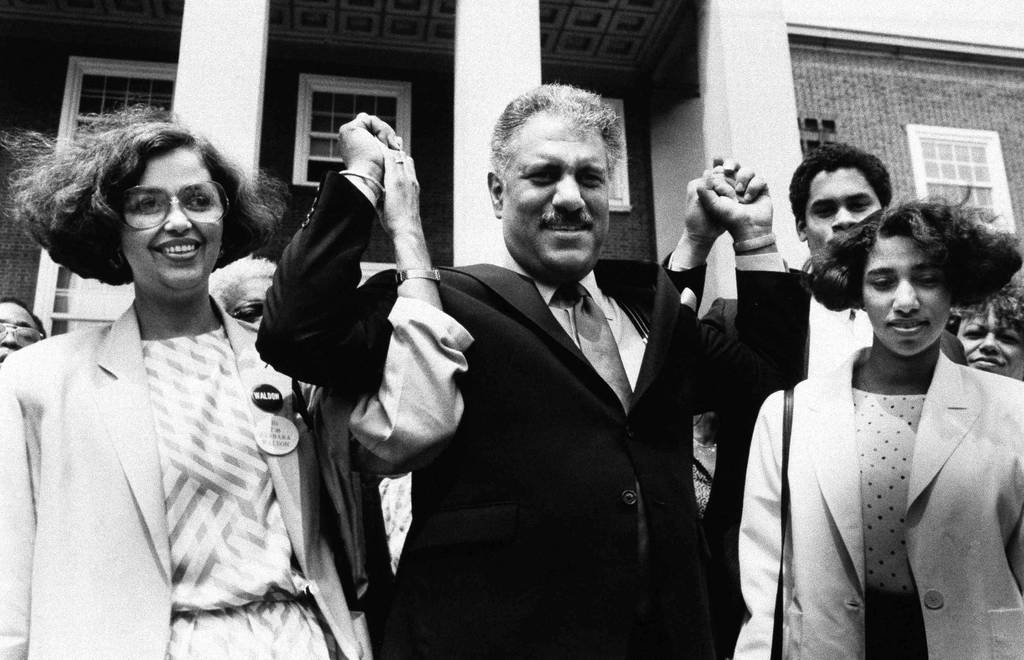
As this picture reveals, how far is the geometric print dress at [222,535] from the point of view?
1.86 meters

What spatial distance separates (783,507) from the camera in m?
2.34

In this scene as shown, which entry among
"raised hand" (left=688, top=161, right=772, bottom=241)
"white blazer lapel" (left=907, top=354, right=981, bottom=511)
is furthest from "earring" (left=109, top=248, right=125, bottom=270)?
"white blazer lapel" (left=907, top=354, right=981, bottom=511)

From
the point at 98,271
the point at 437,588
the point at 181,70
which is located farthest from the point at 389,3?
the point at 437,588

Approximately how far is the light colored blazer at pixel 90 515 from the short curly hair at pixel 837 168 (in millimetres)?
2576

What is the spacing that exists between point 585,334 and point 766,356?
0.75m

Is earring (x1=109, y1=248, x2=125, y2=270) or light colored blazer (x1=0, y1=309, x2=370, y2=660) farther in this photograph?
earring (x1=109, y1=248, x2=125, y2=270)

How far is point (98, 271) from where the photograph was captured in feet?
7.60

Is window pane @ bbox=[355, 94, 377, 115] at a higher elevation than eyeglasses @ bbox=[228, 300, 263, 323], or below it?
higher

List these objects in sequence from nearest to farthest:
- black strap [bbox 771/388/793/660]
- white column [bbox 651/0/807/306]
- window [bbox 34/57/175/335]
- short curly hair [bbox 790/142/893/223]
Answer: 1. black strap [bbox 771/388/793/660]
2. short curly hair [bbox 790/142/893/223]
3. white column [bbox 651/0/807/306]
4. window [bbox 34/57/175/335]

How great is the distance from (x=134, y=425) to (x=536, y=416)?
95cm

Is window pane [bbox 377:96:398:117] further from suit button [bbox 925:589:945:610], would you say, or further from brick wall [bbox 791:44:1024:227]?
suit button [bbox 925:589:945:610]

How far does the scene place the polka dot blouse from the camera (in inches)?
85.9

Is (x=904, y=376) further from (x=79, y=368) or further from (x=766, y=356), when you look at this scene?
(x=79, y=368)

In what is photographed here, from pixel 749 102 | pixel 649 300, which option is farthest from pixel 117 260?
pixel 749 102
